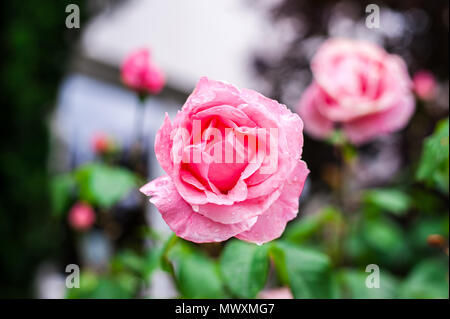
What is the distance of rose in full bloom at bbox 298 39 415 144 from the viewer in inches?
30.4

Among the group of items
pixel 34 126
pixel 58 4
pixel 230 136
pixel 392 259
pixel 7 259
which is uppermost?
pixel 58 4

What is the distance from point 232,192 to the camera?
0.37 m

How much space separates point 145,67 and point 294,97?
1507mm

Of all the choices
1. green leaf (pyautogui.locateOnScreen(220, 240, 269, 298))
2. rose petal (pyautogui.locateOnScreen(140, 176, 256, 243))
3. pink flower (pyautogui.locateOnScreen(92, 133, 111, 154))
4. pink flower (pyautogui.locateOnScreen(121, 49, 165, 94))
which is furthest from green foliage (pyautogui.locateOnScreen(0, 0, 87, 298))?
rose petal (pyautogui.locateOnScreen(140, 176, 256, 243))

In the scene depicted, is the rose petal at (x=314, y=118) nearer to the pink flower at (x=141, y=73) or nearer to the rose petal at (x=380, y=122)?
the rose petal at (x=380, y=122)

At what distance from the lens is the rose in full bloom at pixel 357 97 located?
0.77m

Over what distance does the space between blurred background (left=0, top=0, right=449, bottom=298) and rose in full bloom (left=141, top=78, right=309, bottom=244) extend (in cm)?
13

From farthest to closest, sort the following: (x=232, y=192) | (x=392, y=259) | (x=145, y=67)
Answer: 1. (x=392, y=259)
2. (x=145, y=67)
3. (x=232, y=192)

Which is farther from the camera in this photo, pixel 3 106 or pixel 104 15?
pixel 104 15

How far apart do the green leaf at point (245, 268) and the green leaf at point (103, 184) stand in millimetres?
262

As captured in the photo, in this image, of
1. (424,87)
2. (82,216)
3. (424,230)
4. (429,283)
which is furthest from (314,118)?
(82,216)

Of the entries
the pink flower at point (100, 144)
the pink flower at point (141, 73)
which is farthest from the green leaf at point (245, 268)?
the pink flower at point (100, 144)
